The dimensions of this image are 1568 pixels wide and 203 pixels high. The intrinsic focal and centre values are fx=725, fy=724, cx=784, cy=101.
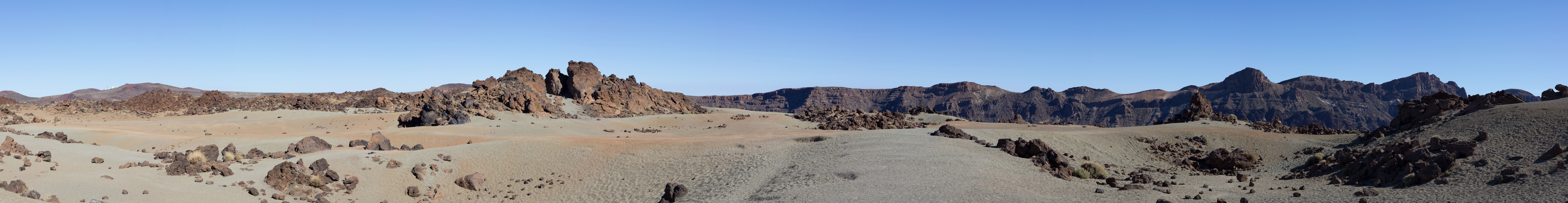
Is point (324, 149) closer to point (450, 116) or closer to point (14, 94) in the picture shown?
point (450, 116)

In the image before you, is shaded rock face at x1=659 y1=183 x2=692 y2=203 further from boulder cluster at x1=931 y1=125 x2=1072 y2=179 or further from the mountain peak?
the mountain peak

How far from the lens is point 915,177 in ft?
46.0

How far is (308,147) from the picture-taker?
701 inches

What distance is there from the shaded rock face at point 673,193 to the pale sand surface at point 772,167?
189 millimetres

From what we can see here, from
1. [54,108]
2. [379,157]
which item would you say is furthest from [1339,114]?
[54,108]

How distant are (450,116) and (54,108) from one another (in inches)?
1289

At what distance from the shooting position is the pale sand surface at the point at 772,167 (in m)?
11.9

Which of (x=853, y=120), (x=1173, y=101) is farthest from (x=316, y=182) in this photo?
(x=1173, y=101)

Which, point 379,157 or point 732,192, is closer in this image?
point 732,192

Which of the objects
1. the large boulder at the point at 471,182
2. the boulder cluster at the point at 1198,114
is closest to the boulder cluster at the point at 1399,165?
the large boulder at the point at 471,182

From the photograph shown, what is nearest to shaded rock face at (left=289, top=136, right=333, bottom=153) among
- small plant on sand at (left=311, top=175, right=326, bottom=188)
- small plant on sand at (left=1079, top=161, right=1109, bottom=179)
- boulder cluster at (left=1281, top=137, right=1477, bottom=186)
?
small plant on sand at (left=311, top=175, right=326, bottom=188)

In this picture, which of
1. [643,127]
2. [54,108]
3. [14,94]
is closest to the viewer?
[643,127]

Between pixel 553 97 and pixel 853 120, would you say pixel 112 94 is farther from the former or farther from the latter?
pixel 853 120

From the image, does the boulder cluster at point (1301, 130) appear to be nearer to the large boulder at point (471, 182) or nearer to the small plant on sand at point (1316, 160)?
the small plant on sand at point (1316, 160)
